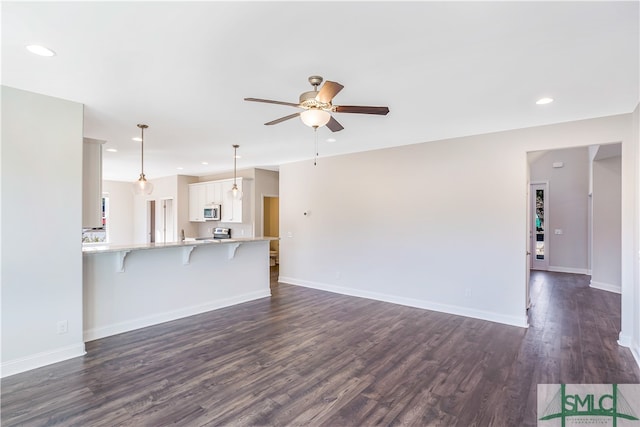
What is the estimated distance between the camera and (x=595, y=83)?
280 centimetres

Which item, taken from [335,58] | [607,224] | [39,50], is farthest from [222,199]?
[607,224]

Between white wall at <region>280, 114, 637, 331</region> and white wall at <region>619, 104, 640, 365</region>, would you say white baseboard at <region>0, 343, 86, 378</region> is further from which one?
white wall at <region>619, 104, 640, 365</region>

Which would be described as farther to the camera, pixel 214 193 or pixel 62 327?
pixel 214 193

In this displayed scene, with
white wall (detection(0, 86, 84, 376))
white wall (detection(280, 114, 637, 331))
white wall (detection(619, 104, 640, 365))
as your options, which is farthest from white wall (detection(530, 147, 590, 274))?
white wall (detection(0, 86, 84, 376))

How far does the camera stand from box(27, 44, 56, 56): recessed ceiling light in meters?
2.21

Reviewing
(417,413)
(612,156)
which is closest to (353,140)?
(417,413)

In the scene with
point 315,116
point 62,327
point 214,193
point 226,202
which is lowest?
point 62,327

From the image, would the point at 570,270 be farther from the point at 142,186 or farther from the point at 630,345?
the point at 142,186

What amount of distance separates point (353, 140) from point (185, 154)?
3.32 metres

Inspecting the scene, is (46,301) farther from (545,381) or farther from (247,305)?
(545,381)

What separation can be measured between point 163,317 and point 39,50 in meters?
3.37

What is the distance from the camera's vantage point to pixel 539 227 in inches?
335

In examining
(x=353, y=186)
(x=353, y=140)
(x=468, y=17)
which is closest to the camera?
(x=468, y=17)

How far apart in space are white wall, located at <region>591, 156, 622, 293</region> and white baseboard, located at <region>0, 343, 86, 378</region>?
859 centimetres
